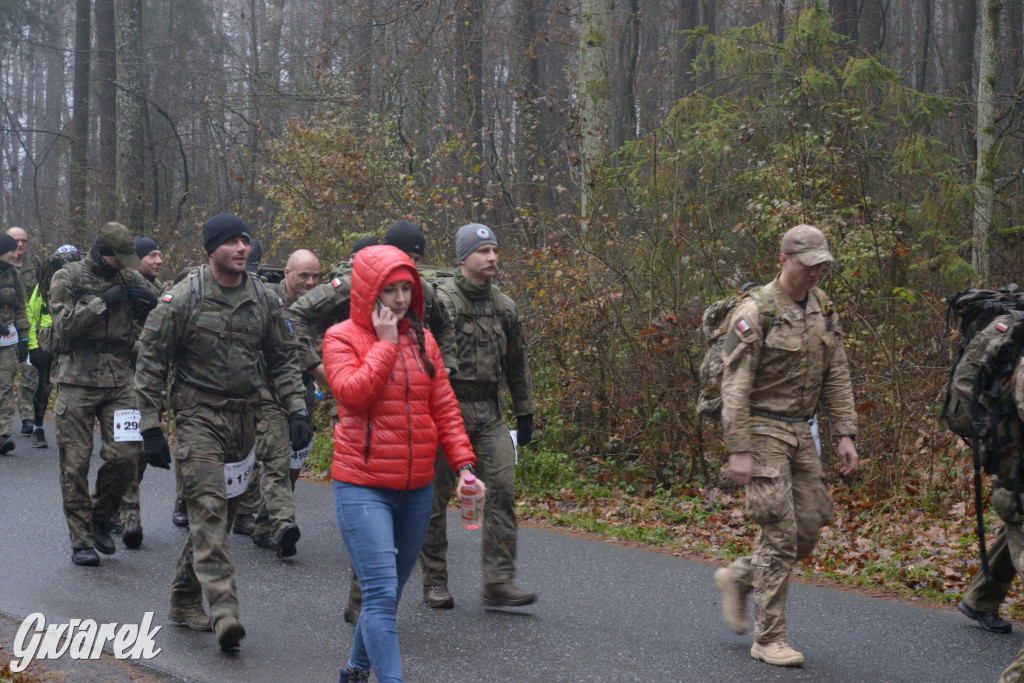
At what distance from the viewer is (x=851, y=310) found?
10.1 m

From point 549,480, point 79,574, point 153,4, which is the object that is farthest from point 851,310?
point 153,4

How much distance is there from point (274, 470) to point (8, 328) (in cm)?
601

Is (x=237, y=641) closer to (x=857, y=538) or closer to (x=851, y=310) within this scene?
(x=857, y=538)

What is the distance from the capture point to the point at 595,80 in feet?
42.0

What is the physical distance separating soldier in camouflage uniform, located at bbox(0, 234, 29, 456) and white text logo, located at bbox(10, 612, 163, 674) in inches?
255

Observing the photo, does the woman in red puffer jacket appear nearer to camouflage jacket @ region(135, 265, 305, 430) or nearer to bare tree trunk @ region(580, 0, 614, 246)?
camouflage jacket @ region(135, 265, 305, 430)

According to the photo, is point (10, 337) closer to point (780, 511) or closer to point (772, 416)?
point (772, 416)

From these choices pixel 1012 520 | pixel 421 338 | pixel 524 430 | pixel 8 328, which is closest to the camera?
pixel 421 338

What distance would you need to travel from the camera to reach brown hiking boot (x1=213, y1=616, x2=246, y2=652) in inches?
213

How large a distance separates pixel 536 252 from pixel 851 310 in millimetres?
3333

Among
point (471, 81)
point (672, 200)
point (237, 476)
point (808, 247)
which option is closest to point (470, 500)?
point (237, 476)

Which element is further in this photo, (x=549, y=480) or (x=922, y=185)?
(x=922, y=185)

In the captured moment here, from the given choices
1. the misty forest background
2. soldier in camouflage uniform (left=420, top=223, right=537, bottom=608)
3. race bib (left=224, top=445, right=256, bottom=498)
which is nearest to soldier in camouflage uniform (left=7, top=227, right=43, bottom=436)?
the misty forest background

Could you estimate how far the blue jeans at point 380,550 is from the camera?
4.23 meters
